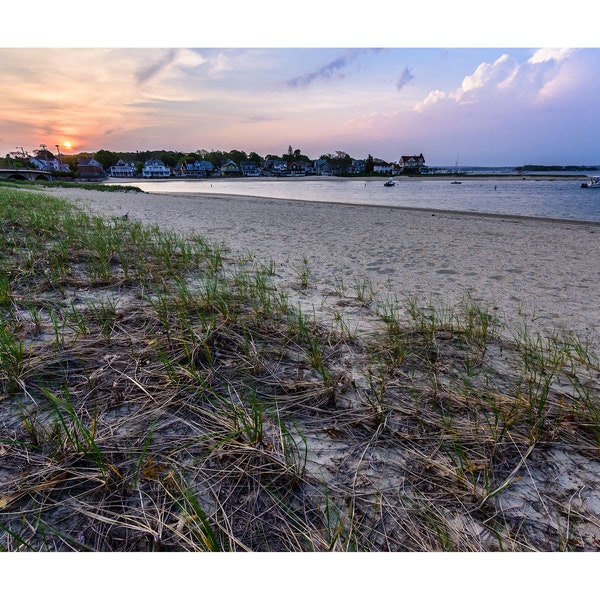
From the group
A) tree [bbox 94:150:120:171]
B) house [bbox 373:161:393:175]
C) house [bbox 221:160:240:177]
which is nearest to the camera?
tree [bbox 94:150:120:171]

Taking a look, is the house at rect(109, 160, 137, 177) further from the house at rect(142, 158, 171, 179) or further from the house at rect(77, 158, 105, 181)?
the house at rect(77, 158, 105, 181)

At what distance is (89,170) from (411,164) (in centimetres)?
10588

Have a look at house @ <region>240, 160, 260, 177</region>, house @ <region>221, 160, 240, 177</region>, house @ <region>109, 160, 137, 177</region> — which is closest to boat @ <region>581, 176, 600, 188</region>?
house @ <region>240, 160, 260, 177</region>

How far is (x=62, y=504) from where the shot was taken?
114cm

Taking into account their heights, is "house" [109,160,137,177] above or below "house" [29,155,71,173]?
below

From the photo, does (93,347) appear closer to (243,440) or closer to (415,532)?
(243,440)

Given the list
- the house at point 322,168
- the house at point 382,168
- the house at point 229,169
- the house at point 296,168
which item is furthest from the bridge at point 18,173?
the house at point 382,168

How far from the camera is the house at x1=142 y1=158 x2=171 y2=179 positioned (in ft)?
342

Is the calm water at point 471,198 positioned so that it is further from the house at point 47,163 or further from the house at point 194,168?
the house at point 47,163

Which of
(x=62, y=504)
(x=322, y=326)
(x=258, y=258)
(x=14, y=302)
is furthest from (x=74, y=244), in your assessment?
(x=62, y=504)

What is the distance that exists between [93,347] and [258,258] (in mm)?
3691

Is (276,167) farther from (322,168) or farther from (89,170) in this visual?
(89,170)

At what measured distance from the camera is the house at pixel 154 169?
342ft

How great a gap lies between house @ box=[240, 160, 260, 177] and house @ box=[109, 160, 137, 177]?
36077mm
